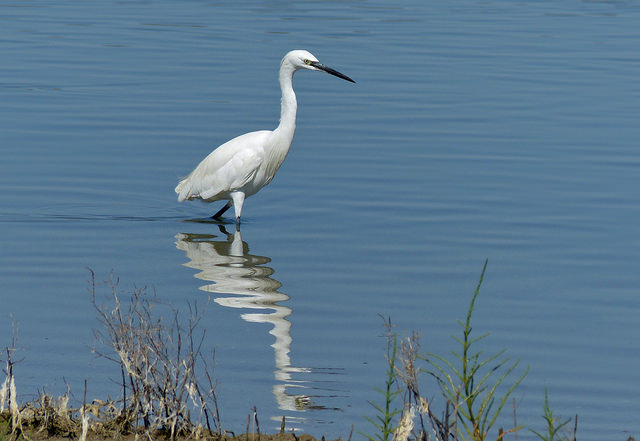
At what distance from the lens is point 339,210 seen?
10.2 meters

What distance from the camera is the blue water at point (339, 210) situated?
245 inches

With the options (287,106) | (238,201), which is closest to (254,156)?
(238,201)

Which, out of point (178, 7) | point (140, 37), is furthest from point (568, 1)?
point (140, 37)

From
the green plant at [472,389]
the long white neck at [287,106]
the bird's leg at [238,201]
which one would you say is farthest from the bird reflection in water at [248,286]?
the long white neck at [287,106]

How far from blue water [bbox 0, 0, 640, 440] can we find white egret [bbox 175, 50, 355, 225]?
0.39m

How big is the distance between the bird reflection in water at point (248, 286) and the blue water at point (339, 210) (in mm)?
24

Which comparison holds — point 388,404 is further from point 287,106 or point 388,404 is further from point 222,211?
point 222,211

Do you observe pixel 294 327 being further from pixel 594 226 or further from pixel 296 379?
pixel 594 226

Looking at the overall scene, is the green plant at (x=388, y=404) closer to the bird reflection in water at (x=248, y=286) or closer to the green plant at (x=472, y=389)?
the green plant at (x=472, y=389)

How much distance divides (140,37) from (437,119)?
27.5 feet

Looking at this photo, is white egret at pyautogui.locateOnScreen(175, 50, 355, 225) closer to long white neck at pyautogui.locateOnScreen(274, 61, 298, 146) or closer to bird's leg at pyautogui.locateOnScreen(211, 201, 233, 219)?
long white neck at pyautogui.locateOnScreen(274, 61, 298, 146)

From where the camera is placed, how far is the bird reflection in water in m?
5.89

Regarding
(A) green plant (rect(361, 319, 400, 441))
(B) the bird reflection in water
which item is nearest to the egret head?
(B) the bird reflection in water

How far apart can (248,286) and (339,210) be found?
246 centimetres
